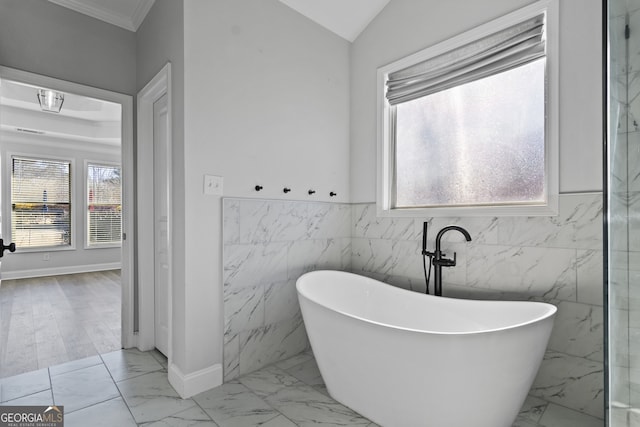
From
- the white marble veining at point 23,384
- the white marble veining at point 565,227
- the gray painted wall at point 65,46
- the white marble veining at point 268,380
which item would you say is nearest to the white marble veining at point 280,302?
the white marble veining at point 268,380

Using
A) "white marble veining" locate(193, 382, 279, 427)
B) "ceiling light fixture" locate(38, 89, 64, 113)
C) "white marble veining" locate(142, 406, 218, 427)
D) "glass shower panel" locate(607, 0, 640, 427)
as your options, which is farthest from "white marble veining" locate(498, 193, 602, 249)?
"ceiling light fixture" locate(38, 89, 64, 113)

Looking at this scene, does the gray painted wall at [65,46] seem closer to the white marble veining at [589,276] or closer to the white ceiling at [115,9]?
the white ceiling at [115,9]

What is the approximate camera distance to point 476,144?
2.31 meters

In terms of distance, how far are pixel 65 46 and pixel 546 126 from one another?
337 cm

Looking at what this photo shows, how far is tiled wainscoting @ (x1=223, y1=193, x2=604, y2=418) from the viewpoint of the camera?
1747 mm

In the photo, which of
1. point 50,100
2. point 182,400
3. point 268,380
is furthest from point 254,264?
point 50,100

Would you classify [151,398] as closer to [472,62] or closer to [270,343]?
[270,343]

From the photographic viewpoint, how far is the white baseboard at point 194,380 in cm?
193

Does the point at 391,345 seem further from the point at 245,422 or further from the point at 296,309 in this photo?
the point at 296,309

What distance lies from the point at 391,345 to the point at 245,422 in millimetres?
927

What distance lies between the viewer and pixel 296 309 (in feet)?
8.40

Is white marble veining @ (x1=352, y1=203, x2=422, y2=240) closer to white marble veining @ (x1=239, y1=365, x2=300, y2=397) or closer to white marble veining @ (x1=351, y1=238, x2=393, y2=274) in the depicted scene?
white marble veining @ (x1=351, y1=238, x2=393, y2=274)

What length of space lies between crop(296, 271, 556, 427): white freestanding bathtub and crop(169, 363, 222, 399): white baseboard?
2.38 ft

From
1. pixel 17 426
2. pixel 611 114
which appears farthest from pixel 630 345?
pixel 17 426
